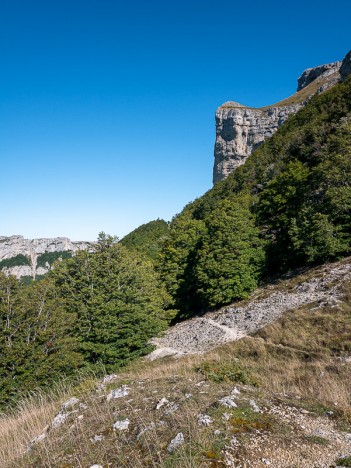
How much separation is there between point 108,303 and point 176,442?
24.5 metres

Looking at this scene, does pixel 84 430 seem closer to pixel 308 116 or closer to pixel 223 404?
pixel 223 404

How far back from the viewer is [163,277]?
5050 centimetres

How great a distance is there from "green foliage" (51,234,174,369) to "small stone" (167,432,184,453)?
22262mm

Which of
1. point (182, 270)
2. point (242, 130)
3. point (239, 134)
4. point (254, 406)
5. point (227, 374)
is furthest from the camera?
point (242, 130)

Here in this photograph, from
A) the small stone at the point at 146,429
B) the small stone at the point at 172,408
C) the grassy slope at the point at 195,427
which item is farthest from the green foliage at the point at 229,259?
the small stone at the point at 146,429

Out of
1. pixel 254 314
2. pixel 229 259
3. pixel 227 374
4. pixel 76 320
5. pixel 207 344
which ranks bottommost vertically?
pixel 207 344

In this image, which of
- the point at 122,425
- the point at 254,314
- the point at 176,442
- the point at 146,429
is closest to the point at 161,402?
the point at 122,425

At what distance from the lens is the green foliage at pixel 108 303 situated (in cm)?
2828

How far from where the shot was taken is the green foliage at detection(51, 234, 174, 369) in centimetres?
2828

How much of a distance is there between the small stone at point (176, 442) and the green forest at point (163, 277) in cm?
1160

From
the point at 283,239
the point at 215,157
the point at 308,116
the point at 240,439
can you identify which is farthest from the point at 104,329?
the point at 215,157

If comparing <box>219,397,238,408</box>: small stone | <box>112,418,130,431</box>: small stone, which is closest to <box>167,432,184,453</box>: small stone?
<box>112,418,130,431</box>: small stone

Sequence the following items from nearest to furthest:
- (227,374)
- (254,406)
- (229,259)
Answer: (254,406), (227,374), (229,259)

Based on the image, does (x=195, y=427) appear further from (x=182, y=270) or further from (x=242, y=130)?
(x=242, y=130)
